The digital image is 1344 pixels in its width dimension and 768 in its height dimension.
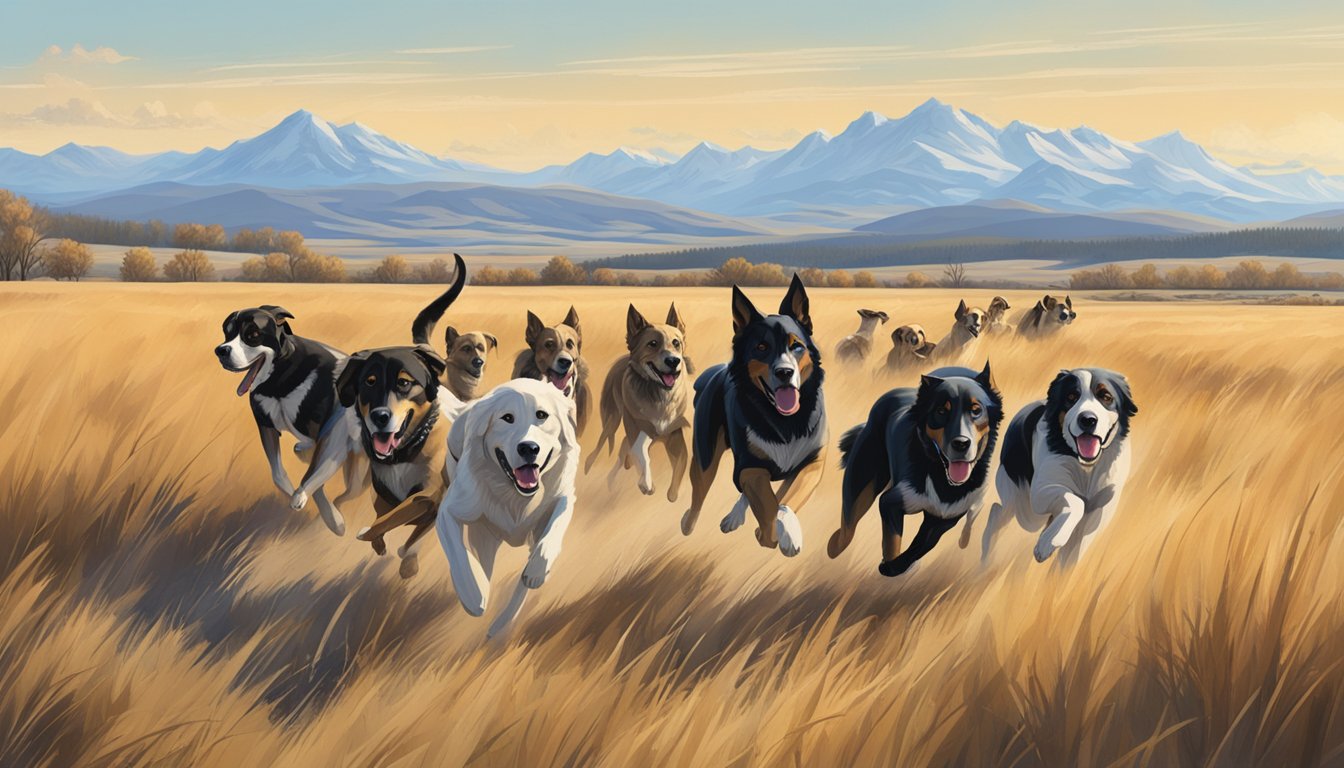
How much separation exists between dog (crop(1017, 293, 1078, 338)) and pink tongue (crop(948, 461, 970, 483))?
1312cm

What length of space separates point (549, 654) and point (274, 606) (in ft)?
5.81

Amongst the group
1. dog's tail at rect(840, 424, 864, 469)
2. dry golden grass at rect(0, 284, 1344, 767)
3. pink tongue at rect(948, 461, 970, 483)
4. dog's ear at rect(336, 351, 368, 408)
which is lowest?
dry golden grass at rect(0, 284, 1344, 767)

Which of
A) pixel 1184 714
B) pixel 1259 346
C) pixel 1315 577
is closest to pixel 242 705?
pixel 1184 714

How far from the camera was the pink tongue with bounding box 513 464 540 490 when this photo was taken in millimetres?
4430

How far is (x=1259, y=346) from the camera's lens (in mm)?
12109

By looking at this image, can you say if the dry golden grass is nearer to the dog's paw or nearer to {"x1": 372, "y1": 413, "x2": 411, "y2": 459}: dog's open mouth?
the dog's paw

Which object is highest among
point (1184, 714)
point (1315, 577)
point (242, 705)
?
point (1315, 577)

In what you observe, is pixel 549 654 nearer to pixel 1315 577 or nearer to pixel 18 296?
pixel 1315 577

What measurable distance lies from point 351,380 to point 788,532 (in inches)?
84.9

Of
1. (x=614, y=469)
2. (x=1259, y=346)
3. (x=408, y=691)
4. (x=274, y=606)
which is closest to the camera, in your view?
(x=408, y=691)

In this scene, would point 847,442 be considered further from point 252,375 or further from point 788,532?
point 252,375

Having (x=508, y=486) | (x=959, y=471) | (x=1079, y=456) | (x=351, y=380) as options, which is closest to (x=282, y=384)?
(x=351, y=380)

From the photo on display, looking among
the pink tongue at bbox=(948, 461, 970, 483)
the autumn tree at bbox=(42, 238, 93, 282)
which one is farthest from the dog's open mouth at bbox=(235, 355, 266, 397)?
the autumn tree at bbox=(42, 238, 93, 282)

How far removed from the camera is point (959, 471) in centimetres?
447
